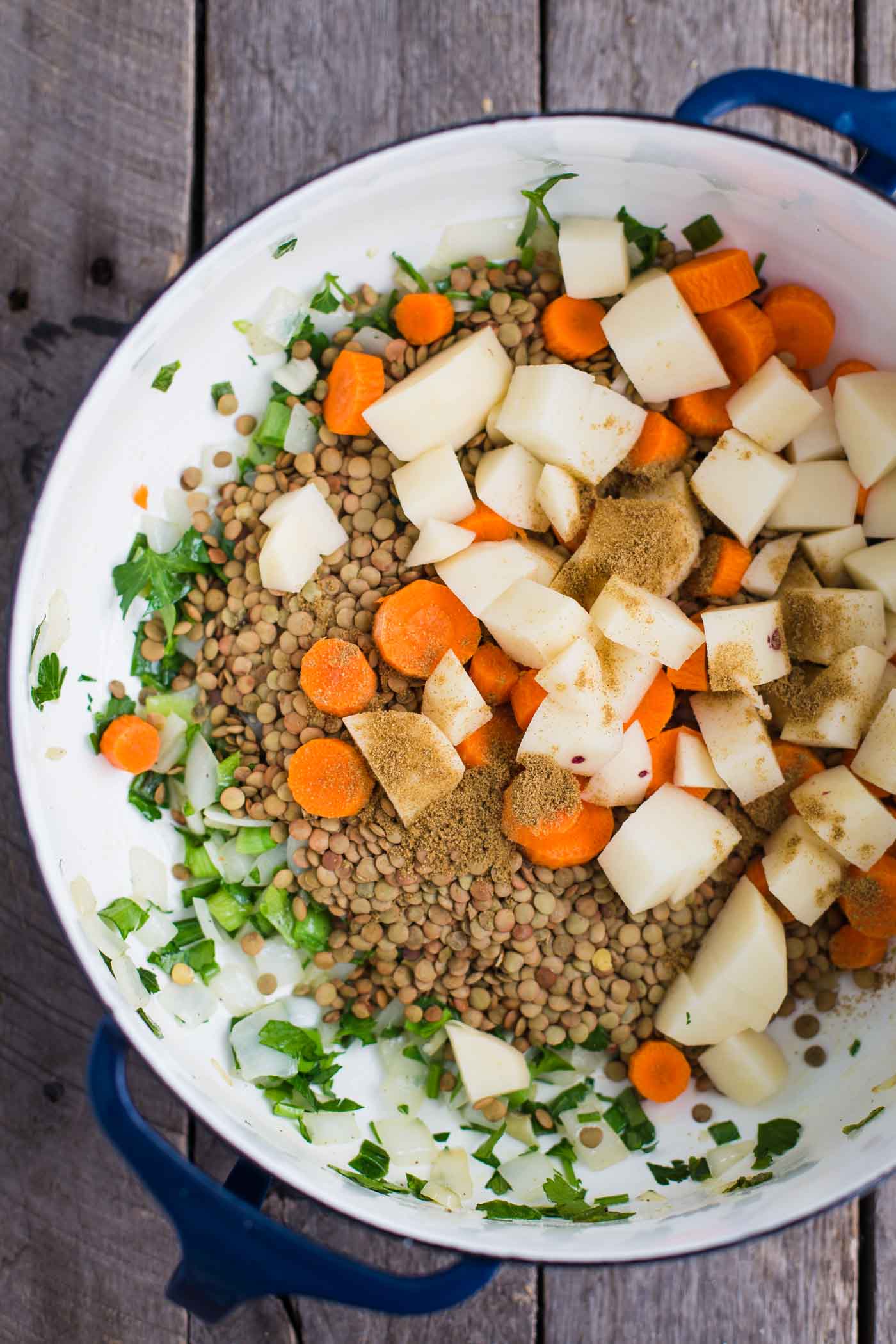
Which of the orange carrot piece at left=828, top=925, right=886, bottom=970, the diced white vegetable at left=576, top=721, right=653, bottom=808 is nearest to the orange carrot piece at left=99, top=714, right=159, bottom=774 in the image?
the diced white vegetable at left=576, top=721, right=653, bottom=808

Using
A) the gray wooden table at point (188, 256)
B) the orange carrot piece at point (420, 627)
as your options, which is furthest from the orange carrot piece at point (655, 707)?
Answer: the gray wooden table at point (188, 256)

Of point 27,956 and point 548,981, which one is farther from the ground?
point 548,981

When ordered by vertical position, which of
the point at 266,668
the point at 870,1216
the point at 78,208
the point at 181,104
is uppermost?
the point at 181,104

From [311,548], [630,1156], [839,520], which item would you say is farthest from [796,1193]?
[311,548]

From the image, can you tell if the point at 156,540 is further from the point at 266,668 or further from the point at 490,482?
the point at 490,482

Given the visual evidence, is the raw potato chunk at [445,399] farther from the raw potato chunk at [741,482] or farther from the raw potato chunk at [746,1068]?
the raw potato chunk at [746,1068]

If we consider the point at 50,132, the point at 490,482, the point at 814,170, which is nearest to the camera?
the point at 814,170

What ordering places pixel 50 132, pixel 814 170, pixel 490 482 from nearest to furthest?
pixel 814 170, pixel 490 482, pixel 50 132
